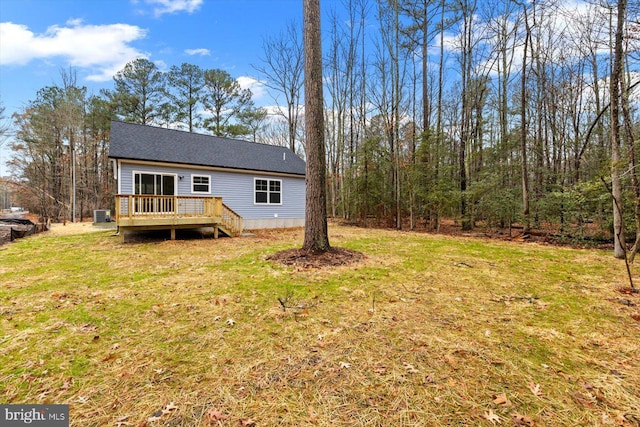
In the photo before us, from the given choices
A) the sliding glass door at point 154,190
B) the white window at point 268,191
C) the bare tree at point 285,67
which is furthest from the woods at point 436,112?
the sliding glass door at point 154,190

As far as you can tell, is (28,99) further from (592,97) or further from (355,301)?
(592,97)

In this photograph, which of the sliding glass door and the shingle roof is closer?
the sliding glass door

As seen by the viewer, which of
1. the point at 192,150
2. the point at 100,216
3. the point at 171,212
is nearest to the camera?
the point at 171,212

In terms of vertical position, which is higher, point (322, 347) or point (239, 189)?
point (239, 189)

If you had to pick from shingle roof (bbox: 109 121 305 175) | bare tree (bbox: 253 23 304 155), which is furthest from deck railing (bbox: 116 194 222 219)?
bare tree (bbox: 253 23 304 155)

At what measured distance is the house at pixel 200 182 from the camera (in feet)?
29.4

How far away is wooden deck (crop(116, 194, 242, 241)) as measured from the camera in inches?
323

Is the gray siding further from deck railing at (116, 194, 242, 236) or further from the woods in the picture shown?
the woods

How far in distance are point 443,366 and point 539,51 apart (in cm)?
1500

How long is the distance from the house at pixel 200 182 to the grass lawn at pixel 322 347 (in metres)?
3.92

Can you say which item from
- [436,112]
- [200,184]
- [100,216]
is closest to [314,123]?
[200,184]

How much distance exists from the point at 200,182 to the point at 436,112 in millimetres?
14162

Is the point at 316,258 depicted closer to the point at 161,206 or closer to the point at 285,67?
the point at 161,206

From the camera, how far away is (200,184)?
11.4m
